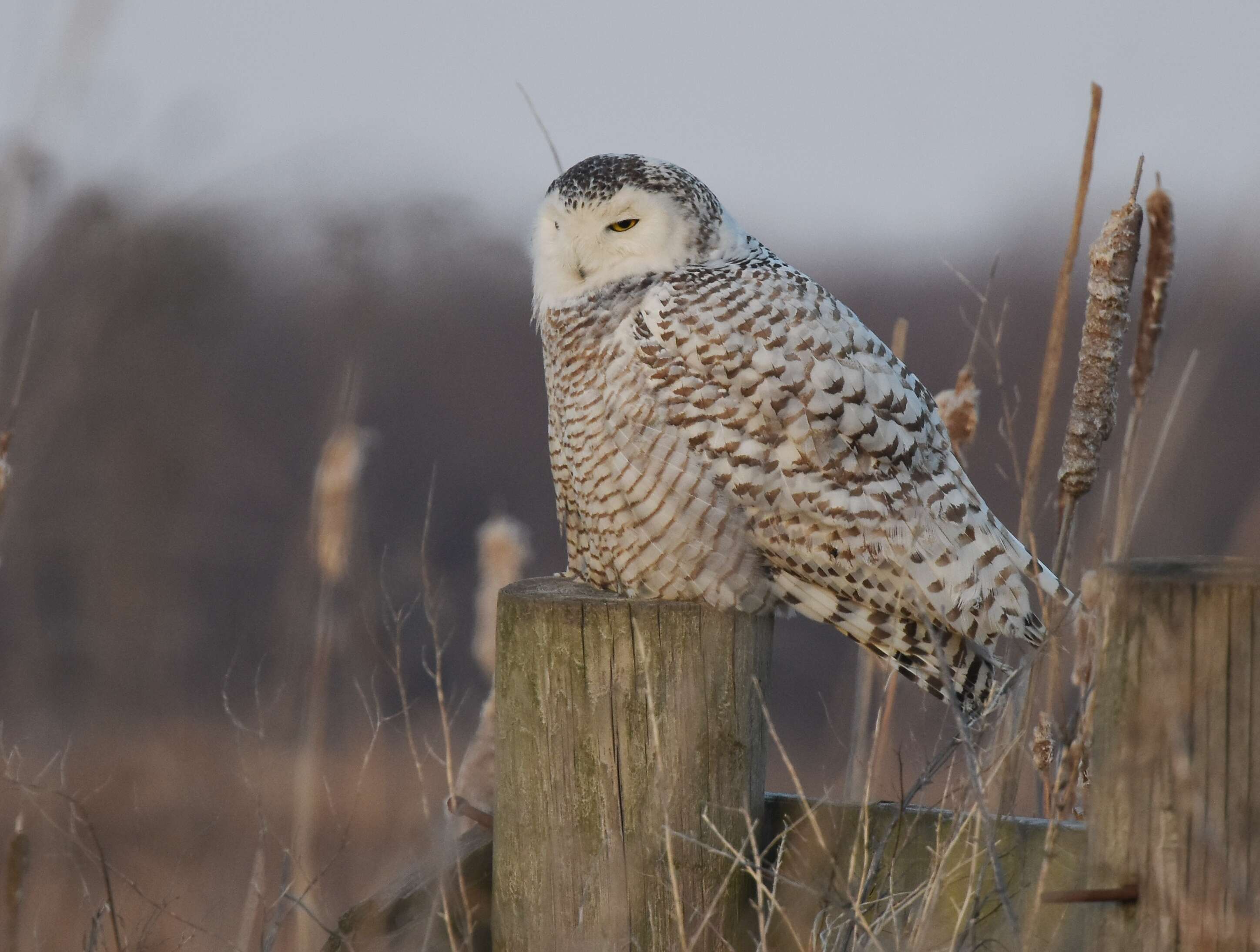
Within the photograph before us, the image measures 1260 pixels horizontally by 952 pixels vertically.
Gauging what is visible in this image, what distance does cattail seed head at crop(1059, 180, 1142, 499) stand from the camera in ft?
6.65

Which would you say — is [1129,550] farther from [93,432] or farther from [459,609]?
[93,432]

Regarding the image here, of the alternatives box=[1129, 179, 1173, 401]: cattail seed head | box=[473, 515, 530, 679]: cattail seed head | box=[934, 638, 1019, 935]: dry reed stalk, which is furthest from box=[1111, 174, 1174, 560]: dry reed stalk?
box=[473, 515, 530, 679]: cattail seed head

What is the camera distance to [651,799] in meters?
1.99

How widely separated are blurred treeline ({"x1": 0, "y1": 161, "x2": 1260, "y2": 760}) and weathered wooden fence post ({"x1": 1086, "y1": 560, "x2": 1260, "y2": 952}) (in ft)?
4.15

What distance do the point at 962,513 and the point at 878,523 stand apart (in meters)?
0.22

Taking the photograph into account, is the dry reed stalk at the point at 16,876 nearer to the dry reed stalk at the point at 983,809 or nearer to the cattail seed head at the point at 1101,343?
the dry reed stalk at the point at 983,809

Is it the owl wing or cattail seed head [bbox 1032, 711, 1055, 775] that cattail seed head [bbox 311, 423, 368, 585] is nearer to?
Answer: the owl wing

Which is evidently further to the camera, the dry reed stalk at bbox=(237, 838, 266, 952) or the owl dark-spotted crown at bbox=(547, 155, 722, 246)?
the owl dark-spotted crown at bbox=(547, 155, 722, 246)

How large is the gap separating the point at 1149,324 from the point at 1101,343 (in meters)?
0.09

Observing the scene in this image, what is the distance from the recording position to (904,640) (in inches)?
105

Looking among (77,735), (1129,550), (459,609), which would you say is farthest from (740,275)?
(459,609)

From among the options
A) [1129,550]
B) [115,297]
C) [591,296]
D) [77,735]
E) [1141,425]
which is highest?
[591,296]

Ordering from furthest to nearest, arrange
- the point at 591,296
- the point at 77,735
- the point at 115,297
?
the point at 77,735 < the point at 591,296 < the point at 115,297

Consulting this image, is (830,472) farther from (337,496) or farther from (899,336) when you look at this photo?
(337,496)
